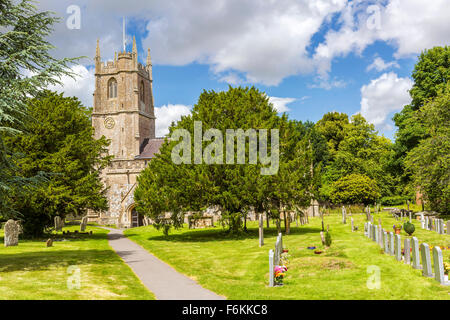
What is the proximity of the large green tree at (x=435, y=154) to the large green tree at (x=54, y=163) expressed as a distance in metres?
25.5

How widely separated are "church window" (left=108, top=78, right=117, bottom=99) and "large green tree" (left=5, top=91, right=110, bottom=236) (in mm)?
31613

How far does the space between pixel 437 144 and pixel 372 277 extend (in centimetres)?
2018

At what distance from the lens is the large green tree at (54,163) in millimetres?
26500

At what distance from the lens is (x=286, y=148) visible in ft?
86.4

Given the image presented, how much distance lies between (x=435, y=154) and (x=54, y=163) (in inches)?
1127

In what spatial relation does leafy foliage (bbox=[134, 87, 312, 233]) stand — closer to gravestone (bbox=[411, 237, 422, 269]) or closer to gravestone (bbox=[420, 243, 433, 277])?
gravestone (bbox=[411, 237, 422, 269])

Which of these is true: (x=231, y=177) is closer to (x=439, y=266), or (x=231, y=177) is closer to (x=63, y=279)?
(x=63, y=279)

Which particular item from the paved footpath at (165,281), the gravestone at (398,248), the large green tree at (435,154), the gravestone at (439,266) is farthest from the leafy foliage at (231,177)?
the gravestone at (439,266)

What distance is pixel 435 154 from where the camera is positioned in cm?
2802

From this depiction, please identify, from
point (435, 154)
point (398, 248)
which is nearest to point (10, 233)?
point (398, 248)

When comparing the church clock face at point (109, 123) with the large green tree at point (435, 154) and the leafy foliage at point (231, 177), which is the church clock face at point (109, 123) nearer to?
the leafy foliage at point (231, 177)

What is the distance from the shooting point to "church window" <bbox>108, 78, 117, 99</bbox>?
62250mm

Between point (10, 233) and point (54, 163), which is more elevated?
point (54, 163)
